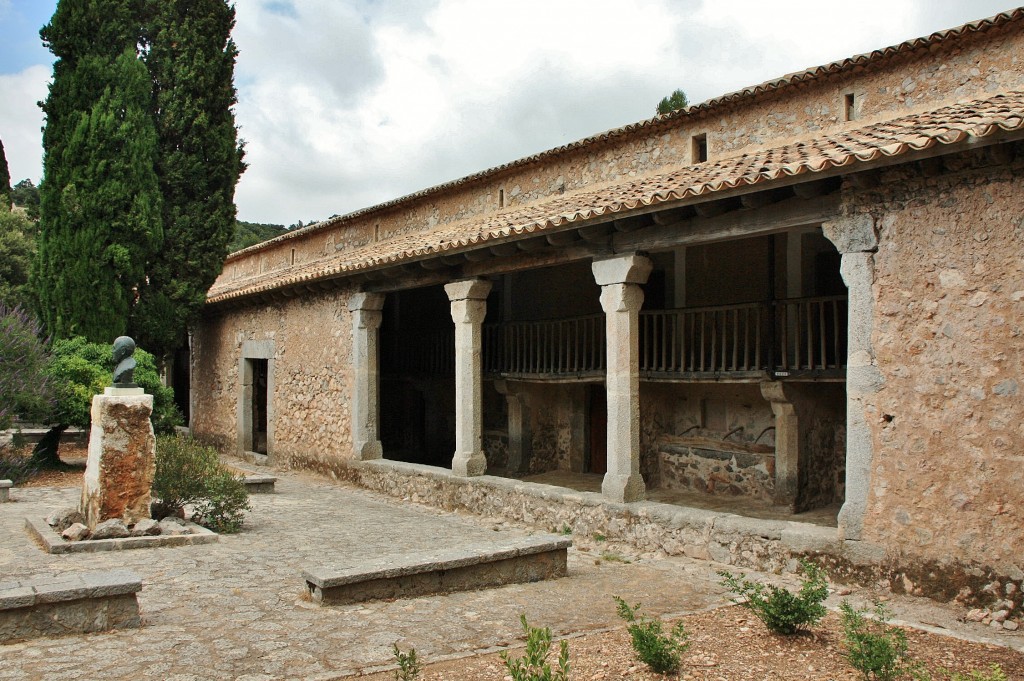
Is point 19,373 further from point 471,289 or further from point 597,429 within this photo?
point 597,429

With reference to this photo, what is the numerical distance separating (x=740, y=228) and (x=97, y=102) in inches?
477

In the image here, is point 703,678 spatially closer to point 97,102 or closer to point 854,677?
point 854,677

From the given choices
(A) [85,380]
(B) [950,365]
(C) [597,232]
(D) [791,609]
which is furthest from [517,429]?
(D) [791,609]

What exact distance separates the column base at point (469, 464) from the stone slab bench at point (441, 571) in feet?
11.8

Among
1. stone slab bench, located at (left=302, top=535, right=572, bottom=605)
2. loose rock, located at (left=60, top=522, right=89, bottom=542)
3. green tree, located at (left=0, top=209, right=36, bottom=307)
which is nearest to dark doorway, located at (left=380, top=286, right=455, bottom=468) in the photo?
loose rock, located at (left=60, top=522, right=89, bottom=542)

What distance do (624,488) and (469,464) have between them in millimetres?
2840

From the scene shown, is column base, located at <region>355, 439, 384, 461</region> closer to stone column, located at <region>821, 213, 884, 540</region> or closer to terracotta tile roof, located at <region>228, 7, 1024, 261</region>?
terracotta tile roof, located at <region>228, 7, 1024, 261</region>

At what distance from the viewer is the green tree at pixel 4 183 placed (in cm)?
2692

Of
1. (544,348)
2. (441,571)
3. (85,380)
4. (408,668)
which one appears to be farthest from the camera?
(85,380)

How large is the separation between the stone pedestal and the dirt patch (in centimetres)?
440

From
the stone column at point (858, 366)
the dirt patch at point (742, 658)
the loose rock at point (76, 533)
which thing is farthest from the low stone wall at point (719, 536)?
the loose rock at point (76, 533)

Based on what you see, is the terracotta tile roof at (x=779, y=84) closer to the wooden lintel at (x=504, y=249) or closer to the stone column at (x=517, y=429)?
the wooden lintel at (x=504, y=249)

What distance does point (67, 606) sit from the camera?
5082mm

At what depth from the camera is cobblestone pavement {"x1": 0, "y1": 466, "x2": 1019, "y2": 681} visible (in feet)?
15.4
